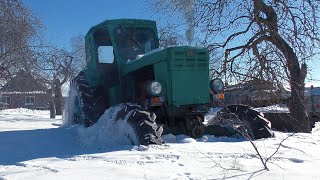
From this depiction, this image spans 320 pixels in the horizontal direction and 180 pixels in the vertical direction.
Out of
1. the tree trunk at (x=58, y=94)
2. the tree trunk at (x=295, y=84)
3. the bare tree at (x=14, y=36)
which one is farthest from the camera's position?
the tree trunk at (x=58, y=94)

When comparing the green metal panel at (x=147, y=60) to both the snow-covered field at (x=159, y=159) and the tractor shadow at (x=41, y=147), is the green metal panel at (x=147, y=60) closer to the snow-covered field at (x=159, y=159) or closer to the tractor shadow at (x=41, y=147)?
the snow-covered field at (x=159, y=159)

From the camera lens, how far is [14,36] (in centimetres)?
1287

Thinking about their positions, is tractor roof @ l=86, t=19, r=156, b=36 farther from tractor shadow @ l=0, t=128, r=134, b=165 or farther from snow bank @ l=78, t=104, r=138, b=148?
tractor shadow @ l=0, t=128, r=134, b=165

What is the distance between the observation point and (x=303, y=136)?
7.09 m

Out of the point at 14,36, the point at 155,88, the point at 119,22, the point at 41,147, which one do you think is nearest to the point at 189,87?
the point at 155,88

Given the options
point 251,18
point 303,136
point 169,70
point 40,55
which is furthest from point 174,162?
point 40,55

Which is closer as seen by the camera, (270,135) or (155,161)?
(155,161)

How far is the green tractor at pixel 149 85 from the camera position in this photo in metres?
6.51

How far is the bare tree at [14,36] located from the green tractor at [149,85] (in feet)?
14.4

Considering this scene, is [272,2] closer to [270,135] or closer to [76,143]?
[270,135]

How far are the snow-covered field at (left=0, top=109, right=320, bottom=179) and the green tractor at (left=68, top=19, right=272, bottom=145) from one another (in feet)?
1.25

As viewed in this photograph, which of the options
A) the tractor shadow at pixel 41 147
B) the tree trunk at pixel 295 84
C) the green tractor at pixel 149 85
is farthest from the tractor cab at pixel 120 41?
the tree trunk at pixel 295 84

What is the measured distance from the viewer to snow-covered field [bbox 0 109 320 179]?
4020 millimetres

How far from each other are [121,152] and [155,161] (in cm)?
70
